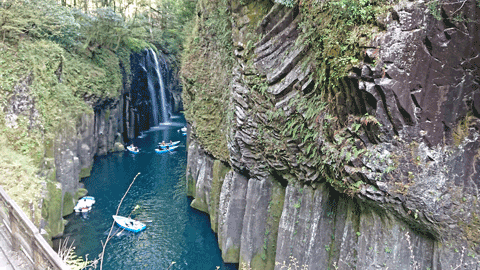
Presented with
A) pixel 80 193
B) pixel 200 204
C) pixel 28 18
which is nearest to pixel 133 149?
pixel 80 193

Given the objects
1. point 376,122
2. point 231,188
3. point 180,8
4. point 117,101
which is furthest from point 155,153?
point 376,122

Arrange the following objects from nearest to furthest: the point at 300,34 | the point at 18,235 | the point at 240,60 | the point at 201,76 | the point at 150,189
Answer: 1. the point at 18,235
2. the point at 300,34
3. the point at 240,60
4. the point at 201,76
5. the point at 150,189

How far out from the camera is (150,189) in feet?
75.0

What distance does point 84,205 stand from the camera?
62.6 ft

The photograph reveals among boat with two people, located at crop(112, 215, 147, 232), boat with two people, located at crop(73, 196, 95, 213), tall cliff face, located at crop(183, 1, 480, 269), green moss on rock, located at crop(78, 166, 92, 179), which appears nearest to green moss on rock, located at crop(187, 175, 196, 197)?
boat with two people, located at crop(112, 215, 147, 232)

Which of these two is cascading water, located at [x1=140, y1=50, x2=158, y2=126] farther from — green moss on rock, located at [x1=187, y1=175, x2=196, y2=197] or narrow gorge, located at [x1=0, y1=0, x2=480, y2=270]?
green moss on rock, located at [x1=187, y1=175, x2=196, y2=197]

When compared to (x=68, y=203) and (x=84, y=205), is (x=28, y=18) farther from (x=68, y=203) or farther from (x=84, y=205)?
(x=84, y=205)

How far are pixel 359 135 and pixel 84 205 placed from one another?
16.6 metres

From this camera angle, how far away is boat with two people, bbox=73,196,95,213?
18969mm

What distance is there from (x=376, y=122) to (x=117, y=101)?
27817mm

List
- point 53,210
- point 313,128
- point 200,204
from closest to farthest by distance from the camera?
point 313,128 → point 53,210 → point 200,204

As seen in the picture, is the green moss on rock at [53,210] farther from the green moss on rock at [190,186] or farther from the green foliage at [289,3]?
the green foliage at [289,3]

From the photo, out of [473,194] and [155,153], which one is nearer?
[473,194]

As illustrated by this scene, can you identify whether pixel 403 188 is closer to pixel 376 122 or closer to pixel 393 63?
pixel 376 122
